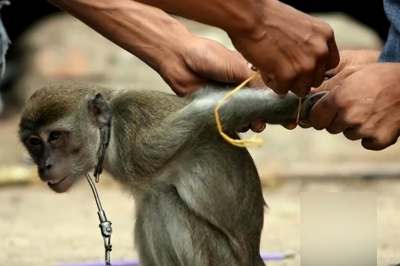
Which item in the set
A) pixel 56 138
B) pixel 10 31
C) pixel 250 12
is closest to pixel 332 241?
pixel 250 12

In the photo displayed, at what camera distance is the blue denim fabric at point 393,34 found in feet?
11.9

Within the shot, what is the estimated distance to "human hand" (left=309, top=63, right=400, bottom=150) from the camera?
3.15m

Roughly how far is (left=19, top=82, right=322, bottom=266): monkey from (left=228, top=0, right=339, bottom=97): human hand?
53 centimetres

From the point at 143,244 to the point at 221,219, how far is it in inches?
14.5

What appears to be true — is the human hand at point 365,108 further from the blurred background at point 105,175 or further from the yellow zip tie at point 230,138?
the blurred background at point 105,175

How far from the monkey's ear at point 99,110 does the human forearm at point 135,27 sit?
32cm

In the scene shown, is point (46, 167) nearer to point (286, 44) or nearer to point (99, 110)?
point (99, 110)

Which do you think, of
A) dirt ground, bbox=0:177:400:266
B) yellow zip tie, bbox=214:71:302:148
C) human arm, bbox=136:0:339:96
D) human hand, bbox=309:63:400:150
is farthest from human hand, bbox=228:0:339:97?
dirt ground, bbox=0:177:400:266

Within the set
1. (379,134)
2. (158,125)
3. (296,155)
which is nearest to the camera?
(379,134)

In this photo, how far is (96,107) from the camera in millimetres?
3600

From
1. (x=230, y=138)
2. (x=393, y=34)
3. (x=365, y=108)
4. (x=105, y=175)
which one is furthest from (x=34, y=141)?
(x=105, y=175)

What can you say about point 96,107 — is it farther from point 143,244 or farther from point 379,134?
point 379,134

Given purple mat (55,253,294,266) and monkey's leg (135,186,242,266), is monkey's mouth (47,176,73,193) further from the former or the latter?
purple mat (55,253,294,266)

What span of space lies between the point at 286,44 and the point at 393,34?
1074 millimetres
